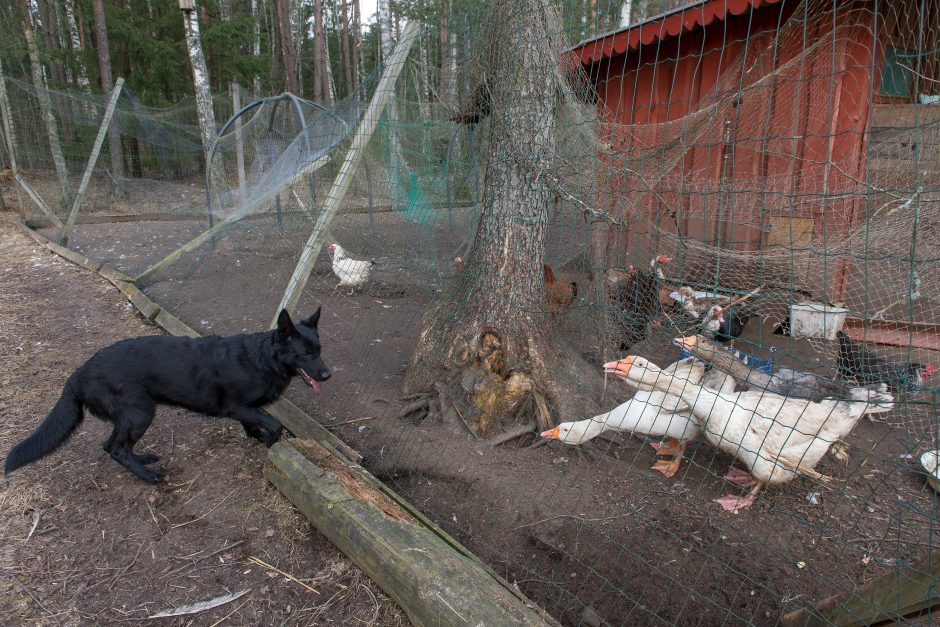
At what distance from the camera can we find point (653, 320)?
129 inches

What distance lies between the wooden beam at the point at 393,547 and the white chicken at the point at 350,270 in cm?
417

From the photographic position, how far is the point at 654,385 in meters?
3.08

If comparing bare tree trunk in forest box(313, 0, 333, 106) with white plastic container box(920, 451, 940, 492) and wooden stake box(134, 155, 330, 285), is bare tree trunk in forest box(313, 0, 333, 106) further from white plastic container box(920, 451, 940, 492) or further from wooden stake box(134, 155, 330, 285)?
white plastic container box(920, 451, 940, 492)

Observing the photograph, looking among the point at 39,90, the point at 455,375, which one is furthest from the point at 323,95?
the point at 455,375

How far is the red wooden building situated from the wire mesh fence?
0.12 ft

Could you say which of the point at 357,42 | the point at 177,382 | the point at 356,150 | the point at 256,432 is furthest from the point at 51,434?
the point at 357,42

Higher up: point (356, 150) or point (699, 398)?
point (356, 150)

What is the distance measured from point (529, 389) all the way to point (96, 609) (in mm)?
2524

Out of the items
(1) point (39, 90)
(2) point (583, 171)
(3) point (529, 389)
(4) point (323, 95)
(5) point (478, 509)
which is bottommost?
(5) point (478, 509)

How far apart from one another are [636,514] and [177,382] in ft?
8.85

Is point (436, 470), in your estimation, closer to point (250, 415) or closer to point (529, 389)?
point (529, 389)

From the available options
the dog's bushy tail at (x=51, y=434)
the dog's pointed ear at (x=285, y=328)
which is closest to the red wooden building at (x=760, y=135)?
the dog's pointed ear at (x=285, y=328)

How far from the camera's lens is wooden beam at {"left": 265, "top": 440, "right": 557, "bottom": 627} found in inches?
73.5

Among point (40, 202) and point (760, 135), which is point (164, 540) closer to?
point (760, 135)
